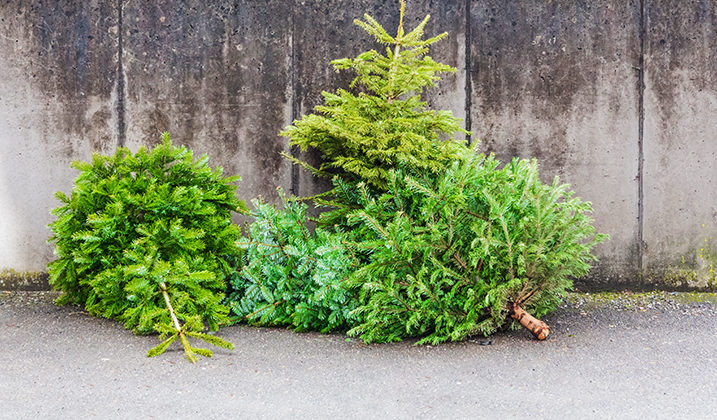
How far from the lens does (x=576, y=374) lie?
124 inches

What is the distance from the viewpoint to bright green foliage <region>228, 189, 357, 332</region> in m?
3.82

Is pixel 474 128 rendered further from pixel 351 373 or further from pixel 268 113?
pixel 351 373

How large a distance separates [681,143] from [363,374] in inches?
140

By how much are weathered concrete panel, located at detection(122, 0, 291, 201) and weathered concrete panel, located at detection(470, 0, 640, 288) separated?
1.75m

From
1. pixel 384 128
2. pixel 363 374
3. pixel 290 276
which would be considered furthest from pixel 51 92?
pixel 363 374

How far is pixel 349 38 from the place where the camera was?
4.80 metres

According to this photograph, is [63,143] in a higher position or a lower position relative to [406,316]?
higher

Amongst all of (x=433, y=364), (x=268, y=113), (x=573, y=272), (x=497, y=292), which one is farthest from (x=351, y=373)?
(x=268, y=113)

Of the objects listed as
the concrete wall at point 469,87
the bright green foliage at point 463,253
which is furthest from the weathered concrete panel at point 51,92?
the bright green foliage at point 463,253

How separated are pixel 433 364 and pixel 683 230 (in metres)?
2.93

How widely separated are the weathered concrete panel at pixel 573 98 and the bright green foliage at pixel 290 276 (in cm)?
184

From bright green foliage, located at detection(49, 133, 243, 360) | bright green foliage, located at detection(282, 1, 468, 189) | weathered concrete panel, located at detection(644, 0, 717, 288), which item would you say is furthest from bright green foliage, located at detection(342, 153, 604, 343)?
weathered concrete panel, located at detection(644, 0, 717, 288)

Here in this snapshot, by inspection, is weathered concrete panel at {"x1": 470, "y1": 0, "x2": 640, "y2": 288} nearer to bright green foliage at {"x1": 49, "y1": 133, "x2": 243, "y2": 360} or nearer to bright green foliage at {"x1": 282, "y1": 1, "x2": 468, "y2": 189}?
bright green foliage at {"x1": 282, "y1": 1, "x2": 468, "y2": 189}

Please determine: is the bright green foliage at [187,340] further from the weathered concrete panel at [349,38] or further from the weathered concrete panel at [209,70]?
the weathered concrete panel at [349,38]
